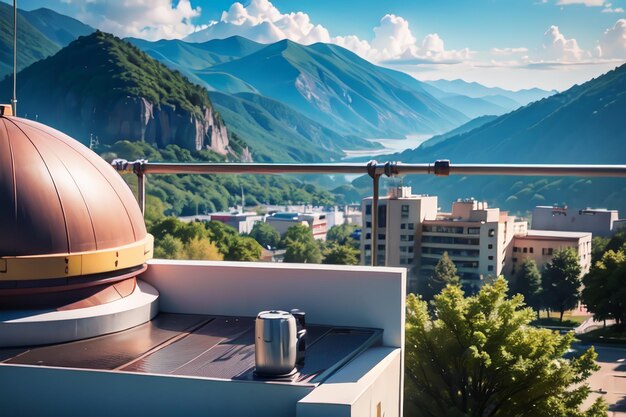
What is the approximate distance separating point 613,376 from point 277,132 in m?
96.0

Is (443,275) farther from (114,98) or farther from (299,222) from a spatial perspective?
(114,98)

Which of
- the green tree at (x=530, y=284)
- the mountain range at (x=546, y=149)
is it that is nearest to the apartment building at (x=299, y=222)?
the mountain range at (x=546, y=149)

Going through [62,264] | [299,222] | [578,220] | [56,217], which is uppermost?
[56,217]

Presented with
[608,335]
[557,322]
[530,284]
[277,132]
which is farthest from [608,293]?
[277,132]

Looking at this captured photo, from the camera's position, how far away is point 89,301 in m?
4.27

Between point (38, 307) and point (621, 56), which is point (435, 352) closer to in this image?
point (38, 307)

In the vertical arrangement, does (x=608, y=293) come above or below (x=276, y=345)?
below

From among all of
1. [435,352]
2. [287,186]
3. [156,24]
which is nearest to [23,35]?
[156,24]

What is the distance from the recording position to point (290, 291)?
463cm

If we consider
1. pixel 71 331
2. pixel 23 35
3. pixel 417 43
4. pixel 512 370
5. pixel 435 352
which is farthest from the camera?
pixel 417 43

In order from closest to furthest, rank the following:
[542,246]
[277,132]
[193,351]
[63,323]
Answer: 1. [193,351]
2. [63,323]
3. [542,246]
4. [277,132]

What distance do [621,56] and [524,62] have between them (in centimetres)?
1651

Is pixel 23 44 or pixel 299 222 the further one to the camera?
pixel 23 44

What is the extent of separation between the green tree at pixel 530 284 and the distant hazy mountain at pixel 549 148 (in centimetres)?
3136
